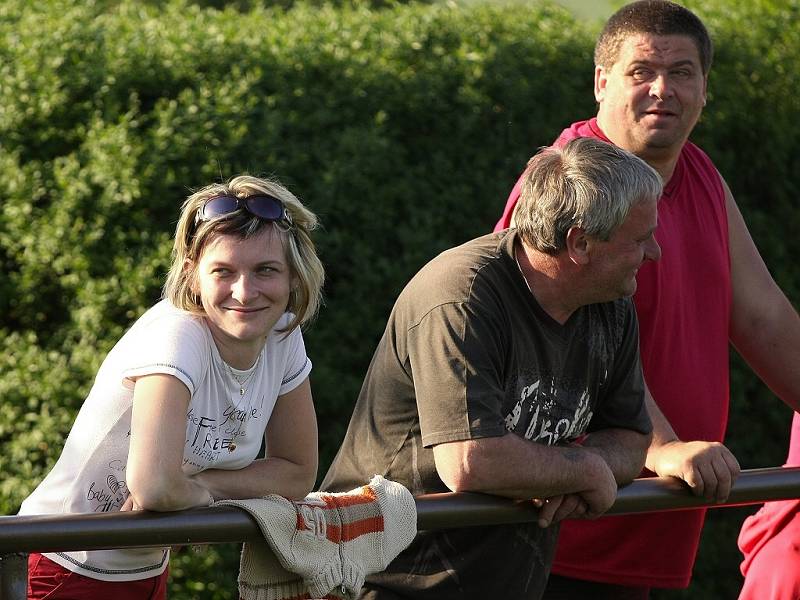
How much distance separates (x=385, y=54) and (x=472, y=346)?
2.54 m

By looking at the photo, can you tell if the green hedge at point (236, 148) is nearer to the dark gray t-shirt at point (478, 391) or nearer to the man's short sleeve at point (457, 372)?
the dark gray t-shirt at point (478, 391)

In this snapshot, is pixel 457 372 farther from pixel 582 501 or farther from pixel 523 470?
pixel 582 501

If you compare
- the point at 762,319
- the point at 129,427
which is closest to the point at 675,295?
the point at 762,319

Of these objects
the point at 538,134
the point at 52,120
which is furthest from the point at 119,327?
the point at 538,134

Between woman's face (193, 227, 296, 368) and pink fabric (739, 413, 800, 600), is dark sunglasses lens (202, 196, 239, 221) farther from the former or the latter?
pink fabric (739, 413, 800, 600)

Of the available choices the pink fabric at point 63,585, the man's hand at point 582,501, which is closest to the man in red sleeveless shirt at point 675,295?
the man's hand at point 582,501

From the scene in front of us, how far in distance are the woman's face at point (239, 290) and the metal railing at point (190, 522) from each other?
45 centimetres

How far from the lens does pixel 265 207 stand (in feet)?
8.77

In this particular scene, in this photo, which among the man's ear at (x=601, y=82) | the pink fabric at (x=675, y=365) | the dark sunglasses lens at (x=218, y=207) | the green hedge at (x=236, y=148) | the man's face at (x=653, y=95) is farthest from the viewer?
the green hedge at (x=236, y=148)

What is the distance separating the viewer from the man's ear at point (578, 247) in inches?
107

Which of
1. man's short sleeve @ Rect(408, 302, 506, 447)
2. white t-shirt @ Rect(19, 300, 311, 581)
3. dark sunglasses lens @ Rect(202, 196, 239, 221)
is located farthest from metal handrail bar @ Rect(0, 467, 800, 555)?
dark sunglasses lens @ Rect(202, 196, 239, 221)

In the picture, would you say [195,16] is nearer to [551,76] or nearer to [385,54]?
[385,54]

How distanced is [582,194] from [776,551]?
4.55ft

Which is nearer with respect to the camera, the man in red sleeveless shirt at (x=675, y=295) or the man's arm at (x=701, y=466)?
the man's arm at (x=701, y=466)
